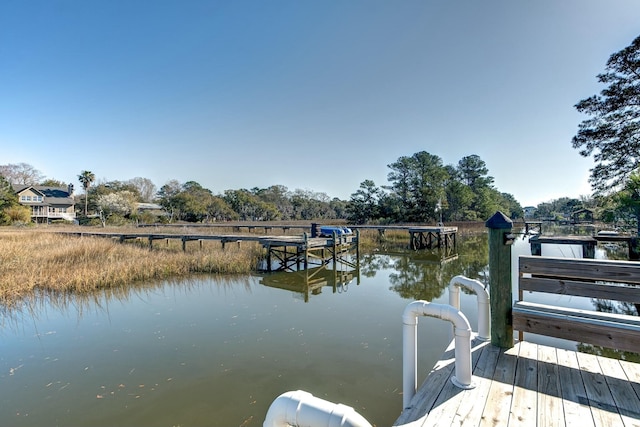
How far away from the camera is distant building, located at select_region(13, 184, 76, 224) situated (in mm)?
41031

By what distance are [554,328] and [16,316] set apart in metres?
10.1

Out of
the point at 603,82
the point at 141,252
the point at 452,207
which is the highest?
the point at 603,82

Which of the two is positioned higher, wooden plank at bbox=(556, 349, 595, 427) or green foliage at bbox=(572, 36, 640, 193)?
green foliage at bbox=(572, 36, 640, 193)

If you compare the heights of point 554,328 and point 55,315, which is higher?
point 554,328

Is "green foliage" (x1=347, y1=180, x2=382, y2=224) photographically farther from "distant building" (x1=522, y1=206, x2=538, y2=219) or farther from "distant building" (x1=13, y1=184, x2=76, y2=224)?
"distant building" (x1=522, y1=206, x2=538, y2=219)

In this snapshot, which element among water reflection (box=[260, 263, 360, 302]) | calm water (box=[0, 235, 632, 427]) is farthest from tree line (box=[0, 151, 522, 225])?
calm water (box=[0, 235, 632, 427])

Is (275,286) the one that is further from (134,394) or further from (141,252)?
(141,252)

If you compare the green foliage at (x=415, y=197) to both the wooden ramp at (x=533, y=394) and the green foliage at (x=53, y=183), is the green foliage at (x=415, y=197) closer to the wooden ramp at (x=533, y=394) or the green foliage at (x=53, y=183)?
the wooden ramp at (x=533, y=394)

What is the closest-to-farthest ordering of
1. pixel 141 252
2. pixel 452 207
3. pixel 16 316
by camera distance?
pixel 16 316 → pixel 141 252 → pixel 452 207

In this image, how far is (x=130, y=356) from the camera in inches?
198

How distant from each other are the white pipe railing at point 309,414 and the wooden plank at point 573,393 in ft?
5.61

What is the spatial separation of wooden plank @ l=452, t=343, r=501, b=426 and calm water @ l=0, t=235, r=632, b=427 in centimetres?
133

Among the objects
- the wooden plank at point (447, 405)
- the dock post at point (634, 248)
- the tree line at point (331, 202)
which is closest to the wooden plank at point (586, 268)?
the wooden plank at point (447, 405)

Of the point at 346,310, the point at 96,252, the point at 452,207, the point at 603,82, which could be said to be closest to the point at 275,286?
the point at 346,310
